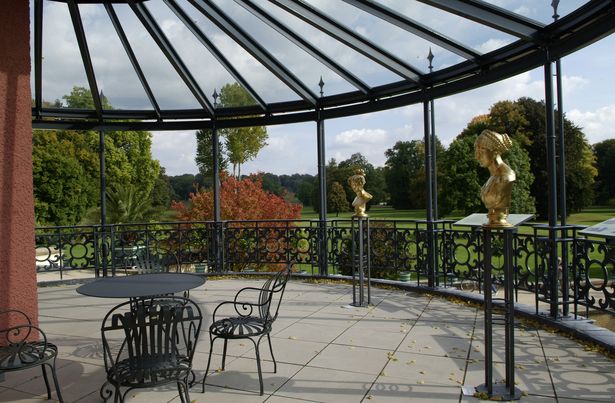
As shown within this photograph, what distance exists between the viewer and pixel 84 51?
6836mm

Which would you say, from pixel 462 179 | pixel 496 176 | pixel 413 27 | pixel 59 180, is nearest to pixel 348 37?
pixel 413 27

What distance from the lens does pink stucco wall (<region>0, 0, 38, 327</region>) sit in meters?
4.19

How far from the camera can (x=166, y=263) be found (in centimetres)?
577

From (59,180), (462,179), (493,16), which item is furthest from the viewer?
(59,180)

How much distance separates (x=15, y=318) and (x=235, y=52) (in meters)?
4.74

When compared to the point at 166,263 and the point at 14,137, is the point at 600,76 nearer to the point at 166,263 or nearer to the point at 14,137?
the point at 166,263

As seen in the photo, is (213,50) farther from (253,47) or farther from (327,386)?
(327,386)

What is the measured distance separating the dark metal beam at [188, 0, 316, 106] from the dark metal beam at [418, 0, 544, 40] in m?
2.96

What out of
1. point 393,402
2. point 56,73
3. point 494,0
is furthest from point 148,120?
point 393,402

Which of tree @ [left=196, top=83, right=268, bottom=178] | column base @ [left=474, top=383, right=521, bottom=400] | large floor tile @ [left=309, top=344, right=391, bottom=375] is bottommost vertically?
large floor tile @ [left=309, top=344, right=391, bottom=375]

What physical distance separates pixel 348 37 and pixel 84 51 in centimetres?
424

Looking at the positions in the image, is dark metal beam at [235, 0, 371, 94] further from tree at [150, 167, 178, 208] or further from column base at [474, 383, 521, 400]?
tree at [150, 167, 178, 208]

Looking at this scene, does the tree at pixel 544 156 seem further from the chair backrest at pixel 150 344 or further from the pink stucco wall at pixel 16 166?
the chair backrest at pixel 150 344

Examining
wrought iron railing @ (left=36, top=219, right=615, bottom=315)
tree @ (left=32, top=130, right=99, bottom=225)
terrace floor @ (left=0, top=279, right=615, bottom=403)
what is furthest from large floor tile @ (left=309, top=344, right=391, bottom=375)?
tree @ (left=32, top=130, right=99, bottom=225)
